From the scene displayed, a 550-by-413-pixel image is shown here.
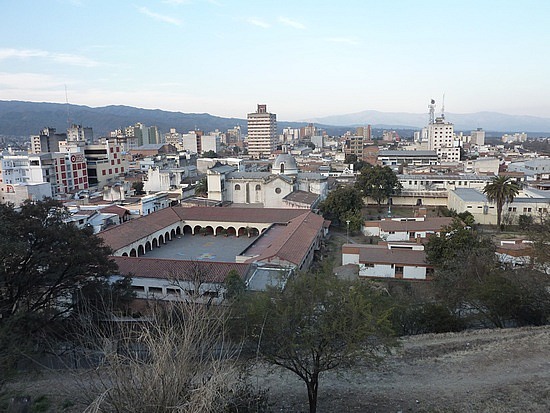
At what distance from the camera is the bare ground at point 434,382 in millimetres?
9367

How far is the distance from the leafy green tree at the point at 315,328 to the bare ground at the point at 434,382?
5.21ft

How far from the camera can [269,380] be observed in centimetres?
1138

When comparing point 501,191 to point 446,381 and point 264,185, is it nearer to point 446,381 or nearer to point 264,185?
point 264,185

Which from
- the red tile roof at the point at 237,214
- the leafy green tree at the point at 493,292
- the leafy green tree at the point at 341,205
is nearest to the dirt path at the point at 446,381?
the leafy green tree at the point at 493,292

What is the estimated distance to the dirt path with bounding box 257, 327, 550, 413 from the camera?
933 centimetres

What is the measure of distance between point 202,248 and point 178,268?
11198 millimetres

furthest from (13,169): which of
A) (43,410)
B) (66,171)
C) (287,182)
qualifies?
(43,410)

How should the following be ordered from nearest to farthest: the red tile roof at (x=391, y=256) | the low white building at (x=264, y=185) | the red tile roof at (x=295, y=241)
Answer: the red tile roof at (x=295, y=241), the red tile roof at (x=391, y=256), the low white building at (x=264, y=185)

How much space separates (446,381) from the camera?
1059 cm

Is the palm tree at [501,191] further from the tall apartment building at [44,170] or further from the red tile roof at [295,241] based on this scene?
the tall apartment building at [44,170]

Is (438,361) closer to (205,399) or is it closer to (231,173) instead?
(205,399)

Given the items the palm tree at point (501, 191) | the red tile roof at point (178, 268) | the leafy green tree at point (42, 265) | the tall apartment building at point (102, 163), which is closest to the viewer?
the leafy green tree at point (42, 265)

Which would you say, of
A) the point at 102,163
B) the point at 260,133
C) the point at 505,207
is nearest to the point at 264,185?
the point at 505,207

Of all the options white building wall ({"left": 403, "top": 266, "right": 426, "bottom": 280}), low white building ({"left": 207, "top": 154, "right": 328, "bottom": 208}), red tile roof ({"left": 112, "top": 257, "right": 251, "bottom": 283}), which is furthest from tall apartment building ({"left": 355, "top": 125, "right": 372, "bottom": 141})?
red tile roof ({"left": 112, "top": 257, "right": 251, "bottom": 283})
